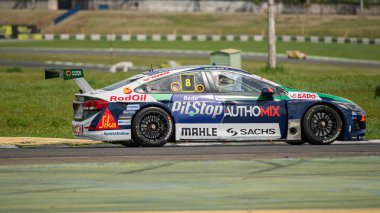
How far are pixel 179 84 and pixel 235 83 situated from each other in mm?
936

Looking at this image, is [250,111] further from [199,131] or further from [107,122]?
[107,122]

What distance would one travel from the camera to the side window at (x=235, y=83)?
15266mm

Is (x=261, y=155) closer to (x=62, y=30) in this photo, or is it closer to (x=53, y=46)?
(x=53, y=46)

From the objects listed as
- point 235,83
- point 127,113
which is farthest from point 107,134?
point 235,83

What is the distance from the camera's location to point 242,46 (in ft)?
237

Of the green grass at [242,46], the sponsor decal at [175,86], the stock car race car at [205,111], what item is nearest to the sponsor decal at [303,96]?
the stock car race car at [205,111]

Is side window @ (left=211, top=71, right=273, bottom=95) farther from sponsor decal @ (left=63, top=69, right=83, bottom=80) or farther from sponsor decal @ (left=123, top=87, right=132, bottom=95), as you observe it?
sponsor decal @ (left=63, top=69, right=83, bottom=80)

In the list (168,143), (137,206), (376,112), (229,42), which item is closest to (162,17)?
(229,42)

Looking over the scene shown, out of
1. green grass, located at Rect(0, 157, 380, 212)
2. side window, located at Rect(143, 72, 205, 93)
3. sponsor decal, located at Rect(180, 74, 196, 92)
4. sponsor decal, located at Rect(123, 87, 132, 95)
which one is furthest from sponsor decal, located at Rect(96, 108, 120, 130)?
green grass, located at Rect(0, 157, 380, 212)

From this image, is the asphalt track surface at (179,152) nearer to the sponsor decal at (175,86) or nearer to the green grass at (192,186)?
the green grass at (192,186)

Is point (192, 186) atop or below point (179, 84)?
below

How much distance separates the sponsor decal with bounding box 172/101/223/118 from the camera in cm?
1490

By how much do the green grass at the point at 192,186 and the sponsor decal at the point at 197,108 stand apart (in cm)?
245

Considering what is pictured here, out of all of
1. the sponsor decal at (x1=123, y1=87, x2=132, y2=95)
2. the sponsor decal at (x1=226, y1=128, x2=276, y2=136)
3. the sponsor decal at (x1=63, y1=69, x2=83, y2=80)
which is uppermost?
the sponsor decal at (x1=63, y1=69, x2=83, y2=80)
